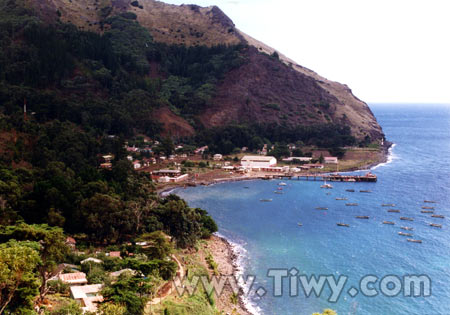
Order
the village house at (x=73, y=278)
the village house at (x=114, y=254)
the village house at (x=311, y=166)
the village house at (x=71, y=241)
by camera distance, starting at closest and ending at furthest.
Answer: the village house at (x=73, y=278) < the village house at (x=114, y=254) < the village house at (x=71, y=241) < the village house at (x=311, y=166)

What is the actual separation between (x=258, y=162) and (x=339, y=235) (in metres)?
44.6

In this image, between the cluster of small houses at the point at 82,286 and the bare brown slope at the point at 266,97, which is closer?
the cluster of small houses at the point at 82,286

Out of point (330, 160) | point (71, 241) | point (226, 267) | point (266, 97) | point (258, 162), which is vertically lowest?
point (226, 267)

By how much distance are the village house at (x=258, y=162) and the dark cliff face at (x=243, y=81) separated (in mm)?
24560

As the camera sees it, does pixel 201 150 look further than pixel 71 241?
Answer: Yes

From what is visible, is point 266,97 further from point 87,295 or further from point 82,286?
point 87,295

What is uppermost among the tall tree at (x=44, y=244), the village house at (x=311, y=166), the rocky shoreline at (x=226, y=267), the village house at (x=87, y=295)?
the tall tree at (x=44, y=244)

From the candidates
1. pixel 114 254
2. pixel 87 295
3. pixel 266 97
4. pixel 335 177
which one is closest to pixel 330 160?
pixel 335 177

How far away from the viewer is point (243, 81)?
433 ft

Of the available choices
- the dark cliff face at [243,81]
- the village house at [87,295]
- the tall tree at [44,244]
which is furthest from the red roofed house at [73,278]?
the dark cliff face at [243,81]

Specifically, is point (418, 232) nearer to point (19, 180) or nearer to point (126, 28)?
point (19, 180)

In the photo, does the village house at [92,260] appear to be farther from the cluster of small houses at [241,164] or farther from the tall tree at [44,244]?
the cluster of small houses at [241,164]

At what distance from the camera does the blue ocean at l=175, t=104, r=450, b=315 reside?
36.9 metres

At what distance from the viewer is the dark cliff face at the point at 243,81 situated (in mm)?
125375
